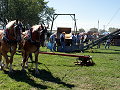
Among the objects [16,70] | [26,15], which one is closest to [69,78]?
[16,70]

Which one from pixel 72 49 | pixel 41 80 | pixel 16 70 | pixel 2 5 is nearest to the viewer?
pixel 41 80

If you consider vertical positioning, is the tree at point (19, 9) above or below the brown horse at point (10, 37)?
above

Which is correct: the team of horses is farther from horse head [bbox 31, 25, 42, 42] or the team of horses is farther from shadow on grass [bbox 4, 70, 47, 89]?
shadow on grass [bbox 4, 70, 47, 89]

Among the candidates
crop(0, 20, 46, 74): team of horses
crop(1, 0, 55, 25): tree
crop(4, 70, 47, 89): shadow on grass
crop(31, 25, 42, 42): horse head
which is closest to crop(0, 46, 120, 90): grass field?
crop(4, 70, 47, 89): shadow on grass

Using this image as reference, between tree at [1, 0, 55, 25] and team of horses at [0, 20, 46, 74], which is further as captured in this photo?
tree at [1, 0, 55, 25]

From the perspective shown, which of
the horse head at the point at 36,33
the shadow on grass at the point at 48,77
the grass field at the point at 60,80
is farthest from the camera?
the horse head at the point at 36,33

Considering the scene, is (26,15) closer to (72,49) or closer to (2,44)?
(72,49)

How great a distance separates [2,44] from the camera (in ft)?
26.7

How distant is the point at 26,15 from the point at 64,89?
1489 inches

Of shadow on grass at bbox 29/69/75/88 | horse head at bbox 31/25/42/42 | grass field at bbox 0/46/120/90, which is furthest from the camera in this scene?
horse head at bbox 31/25/42/42

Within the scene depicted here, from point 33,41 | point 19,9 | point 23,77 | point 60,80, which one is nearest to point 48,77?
point 60,80

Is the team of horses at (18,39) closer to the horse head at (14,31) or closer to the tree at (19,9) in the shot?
the horse head at (14,31)

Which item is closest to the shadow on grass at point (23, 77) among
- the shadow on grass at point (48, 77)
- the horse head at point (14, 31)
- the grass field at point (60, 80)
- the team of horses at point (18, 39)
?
the grass field at point (60, 80)

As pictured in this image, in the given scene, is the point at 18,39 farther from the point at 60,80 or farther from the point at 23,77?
the point at 60,80
